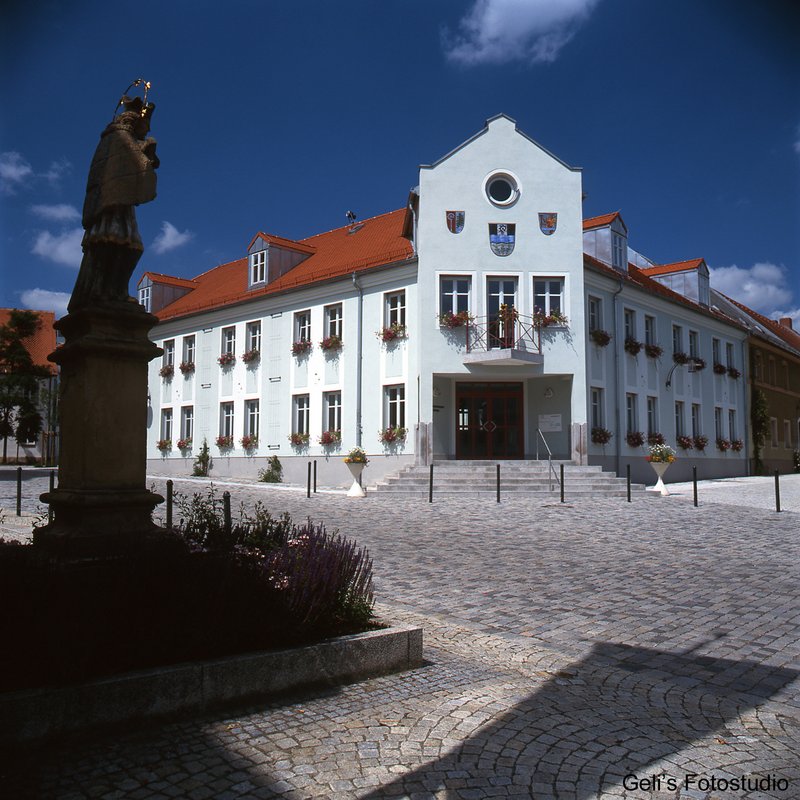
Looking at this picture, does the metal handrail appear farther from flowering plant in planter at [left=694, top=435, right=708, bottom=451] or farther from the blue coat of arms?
flowering plant in planter at [left=694, top=435, right=708, bottom=451]

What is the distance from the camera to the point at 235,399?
3159 centimetres

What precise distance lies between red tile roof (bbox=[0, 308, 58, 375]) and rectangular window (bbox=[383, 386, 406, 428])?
111 ft

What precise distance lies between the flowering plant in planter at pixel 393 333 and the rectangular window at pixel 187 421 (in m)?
11.5

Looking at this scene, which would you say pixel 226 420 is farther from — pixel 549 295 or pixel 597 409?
pixel 597 409

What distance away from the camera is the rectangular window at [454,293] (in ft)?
82.8

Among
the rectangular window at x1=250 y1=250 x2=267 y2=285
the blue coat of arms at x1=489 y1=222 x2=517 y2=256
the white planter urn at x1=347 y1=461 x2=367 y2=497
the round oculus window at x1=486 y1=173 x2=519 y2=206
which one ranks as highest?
the round oculus window at x1=486 y1=173 x2=519 y2=206

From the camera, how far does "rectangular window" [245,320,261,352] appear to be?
31562mm

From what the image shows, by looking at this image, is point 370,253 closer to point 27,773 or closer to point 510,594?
point 510,594

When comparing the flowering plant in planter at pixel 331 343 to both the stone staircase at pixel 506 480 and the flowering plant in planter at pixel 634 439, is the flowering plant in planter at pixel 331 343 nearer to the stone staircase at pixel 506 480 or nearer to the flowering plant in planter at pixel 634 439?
the stone staircase at pixel 506 480

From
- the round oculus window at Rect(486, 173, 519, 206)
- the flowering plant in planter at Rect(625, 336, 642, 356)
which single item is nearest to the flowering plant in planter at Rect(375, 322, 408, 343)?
the round oculus window at Rect(486, 173, 519, 206)

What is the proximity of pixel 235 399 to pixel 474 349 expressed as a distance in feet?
37.7

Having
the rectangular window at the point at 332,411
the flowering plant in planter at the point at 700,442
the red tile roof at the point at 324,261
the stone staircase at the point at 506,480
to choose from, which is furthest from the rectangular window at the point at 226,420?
the flowering plant in planter at the point at 700,442

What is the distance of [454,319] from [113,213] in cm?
1913

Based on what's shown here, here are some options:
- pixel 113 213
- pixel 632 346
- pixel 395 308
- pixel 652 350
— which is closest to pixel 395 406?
pixel 395 308
